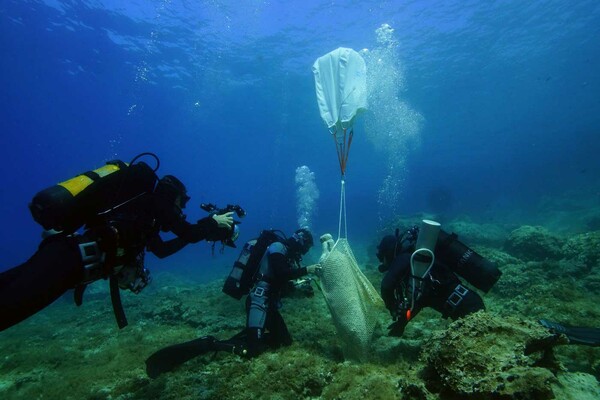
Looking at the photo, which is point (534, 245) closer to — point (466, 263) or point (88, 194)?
point (466, 263)

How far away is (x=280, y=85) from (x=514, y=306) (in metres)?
36.0

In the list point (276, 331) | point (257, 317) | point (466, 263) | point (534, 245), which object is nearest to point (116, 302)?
point (257, 317)

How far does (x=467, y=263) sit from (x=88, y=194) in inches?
174

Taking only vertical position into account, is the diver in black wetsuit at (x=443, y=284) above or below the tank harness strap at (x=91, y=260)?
below

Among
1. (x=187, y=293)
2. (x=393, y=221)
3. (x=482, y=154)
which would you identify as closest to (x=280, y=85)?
(x=393, y=221)

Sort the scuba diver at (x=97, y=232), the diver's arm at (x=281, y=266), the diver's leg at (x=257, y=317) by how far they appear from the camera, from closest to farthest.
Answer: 1. the scuba diver at (x=97, y=232)
2. the diver's leg at (x=257, y=317)
3. the diver's arm at (x=281, y=266)

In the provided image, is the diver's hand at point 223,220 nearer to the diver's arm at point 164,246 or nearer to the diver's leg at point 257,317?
the diver's arm at point 164,246

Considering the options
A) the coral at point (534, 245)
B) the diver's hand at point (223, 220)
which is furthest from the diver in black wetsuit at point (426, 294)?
the coral at point (534, 245)

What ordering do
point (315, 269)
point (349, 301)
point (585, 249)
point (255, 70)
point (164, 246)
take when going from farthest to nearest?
point (255, 70) < point (585, 249) < point (315, 269) < point (349, 301) < point (164, 246)

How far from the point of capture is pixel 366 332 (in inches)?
158

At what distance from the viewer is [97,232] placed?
2.86 m

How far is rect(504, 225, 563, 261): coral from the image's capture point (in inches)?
378

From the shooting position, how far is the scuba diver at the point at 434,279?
369cm

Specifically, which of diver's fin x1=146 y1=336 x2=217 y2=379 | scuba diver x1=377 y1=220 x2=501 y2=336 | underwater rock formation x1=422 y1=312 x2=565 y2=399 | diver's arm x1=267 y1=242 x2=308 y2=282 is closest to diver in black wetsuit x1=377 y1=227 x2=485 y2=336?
scuba diver x1=377 y1=220 x2=501 y2=336
